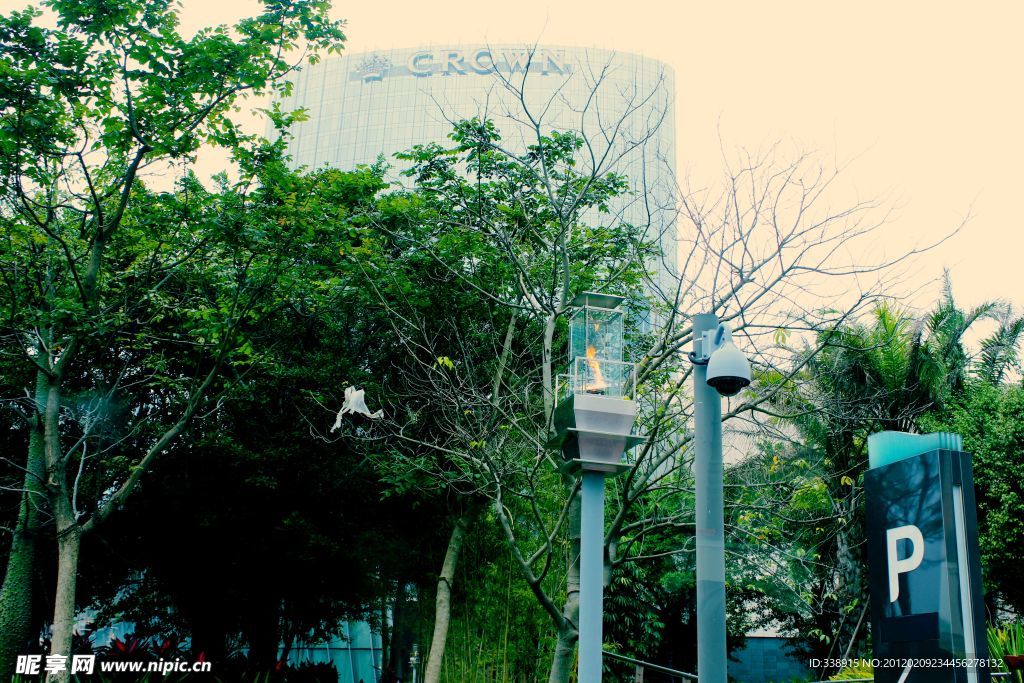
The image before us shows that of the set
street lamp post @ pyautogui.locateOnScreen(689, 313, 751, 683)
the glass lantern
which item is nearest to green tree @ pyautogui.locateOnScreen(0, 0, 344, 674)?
the glass lantern

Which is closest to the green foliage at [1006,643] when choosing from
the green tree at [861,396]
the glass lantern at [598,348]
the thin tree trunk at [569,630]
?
the green tree at [861,396]

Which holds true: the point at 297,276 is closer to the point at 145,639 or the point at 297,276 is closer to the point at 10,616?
the point at 10,616

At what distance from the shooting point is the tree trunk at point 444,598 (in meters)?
13.0

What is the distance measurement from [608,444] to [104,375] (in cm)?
1142

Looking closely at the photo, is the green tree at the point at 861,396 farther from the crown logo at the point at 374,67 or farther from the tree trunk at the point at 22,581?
Result: the crown logo at the point at 374,67

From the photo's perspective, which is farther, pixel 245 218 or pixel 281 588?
pixel 281 588

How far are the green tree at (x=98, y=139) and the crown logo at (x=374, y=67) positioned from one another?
109 feet

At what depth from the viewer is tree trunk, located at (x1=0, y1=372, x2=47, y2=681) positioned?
10.5 metres

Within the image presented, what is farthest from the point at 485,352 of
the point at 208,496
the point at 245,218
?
the point at 208,496

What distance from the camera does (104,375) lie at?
48.5 ft

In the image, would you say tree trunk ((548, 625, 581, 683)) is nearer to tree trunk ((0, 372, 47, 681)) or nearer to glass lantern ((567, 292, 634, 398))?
glass lantern ((567, 292, 634, 398))

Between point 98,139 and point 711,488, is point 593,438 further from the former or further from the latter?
point 98,139
